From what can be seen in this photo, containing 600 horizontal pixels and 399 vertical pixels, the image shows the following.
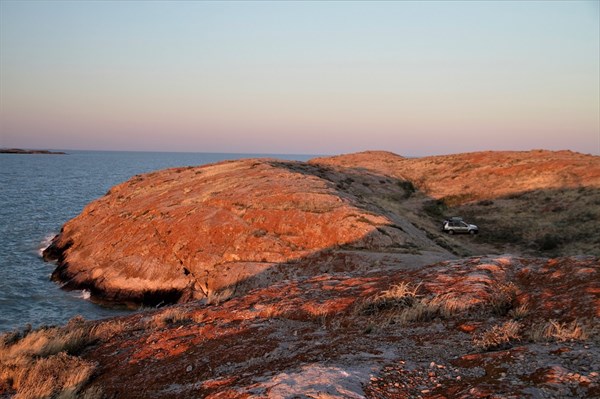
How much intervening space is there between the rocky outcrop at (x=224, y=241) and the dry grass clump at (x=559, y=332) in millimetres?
15224

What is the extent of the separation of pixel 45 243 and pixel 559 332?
1822 inches

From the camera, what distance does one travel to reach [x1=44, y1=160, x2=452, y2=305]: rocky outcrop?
26.6 metres

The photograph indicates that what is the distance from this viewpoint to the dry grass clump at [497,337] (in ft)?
28.3

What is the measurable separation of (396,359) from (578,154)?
64.7m

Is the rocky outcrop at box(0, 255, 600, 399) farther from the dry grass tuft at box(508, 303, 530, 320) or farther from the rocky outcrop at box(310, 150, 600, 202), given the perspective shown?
the rocky outcrop at box(310, 150, 600, 202)

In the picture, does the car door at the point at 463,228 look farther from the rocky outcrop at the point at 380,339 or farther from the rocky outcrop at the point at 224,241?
the rocky outcrop at the point at 380,339

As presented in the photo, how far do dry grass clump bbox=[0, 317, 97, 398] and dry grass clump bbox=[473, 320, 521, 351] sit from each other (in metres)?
8.62

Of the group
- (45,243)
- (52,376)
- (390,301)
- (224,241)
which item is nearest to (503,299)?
(390,301)

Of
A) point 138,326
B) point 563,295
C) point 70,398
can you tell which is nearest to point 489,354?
point 563,295

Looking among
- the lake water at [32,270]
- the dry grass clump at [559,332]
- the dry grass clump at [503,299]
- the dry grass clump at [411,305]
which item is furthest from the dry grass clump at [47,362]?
the lake water at [32,270]

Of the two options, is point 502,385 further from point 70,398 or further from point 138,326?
point 138,326

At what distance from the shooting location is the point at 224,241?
29.5 m

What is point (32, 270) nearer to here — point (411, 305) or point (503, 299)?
point (411, 305)

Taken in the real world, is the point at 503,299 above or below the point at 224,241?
above
